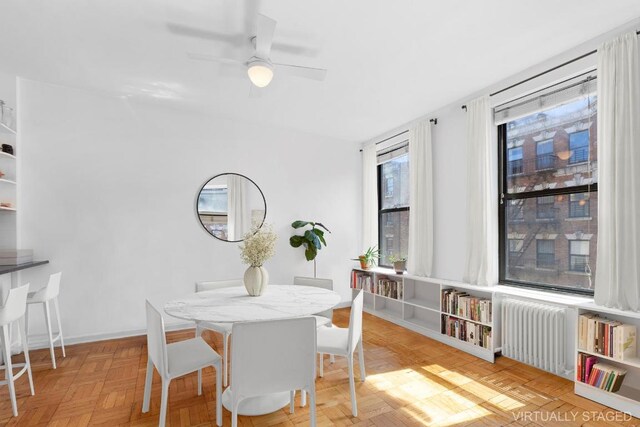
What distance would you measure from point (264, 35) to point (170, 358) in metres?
2.26

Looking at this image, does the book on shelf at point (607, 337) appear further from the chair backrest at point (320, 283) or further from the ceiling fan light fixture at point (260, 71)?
the ceiling fan light fixture at point (260, 71)

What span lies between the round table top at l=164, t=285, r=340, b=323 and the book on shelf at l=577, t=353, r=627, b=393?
199 cm

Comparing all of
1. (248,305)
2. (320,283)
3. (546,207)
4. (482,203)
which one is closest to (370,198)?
(482,203)

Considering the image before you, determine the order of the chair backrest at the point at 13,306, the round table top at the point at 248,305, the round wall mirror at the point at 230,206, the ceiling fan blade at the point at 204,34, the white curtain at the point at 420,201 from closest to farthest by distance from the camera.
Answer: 1. the round table top at the point at 248,305
2. the chair backrest at the point at 13,306
3. the ceiling fan blade at the point at 204,34
4. the white curtain at the point at 420,201
5. the round wall mirror at the point at 230,206

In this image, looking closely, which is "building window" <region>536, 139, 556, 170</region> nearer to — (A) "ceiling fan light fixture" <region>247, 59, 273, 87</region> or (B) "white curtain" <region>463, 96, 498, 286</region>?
(B) "white curtain" <region>463, 96, 498, 286</region>

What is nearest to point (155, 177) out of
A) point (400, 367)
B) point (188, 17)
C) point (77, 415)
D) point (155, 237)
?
point (155, 237)

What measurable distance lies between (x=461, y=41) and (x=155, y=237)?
3986 mm

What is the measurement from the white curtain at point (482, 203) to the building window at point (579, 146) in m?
0.71

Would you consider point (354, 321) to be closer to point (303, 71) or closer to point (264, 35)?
point (303, 71)

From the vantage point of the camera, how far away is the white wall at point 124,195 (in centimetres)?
365

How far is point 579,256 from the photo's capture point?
2979mm

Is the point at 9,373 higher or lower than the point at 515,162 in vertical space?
lower

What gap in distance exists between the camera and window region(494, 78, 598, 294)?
2928 millimetres

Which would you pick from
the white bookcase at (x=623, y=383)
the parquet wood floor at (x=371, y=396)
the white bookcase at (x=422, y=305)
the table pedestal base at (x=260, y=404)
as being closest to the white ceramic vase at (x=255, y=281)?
the table pedestal base at (x=260, y=404)
